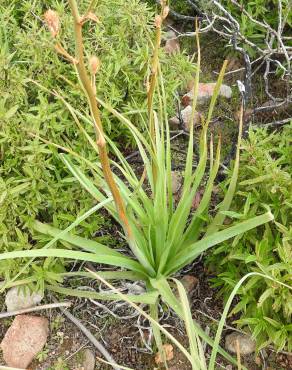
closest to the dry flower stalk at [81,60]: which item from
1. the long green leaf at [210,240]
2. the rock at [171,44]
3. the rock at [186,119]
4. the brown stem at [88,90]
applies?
the brown stem at [88,90]

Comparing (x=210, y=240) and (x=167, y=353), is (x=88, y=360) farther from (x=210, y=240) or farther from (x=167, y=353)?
(x=210, y=240)

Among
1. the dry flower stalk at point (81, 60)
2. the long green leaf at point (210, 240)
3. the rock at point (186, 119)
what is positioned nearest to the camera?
the dry flower stalk at point (81, 60)

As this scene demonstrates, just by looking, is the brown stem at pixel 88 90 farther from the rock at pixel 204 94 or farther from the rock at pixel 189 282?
the rock at pixel 204 94

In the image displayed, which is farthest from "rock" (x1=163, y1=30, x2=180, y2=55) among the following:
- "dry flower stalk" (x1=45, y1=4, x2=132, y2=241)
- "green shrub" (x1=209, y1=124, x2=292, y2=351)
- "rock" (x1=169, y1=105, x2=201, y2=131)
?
"dry flower stalk" (x1=45, y1=4, x2=132, y2=241)

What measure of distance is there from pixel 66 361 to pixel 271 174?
3.51ft

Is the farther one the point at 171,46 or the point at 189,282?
the point at 171,46

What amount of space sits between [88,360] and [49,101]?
109 cm

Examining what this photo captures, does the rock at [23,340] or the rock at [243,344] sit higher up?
the rock at [23,340]

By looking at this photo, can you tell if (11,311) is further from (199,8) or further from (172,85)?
(199,8)

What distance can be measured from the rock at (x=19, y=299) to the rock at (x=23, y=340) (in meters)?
0.04

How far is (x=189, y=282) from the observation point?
231cm

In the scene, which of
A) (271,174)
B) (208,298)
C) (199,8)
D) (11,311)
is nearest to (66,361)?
(11,311)

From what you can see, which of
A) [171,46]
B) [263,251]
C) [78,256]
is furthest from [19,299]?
[171,46]

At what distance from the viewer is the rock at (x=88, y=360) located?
218cm
